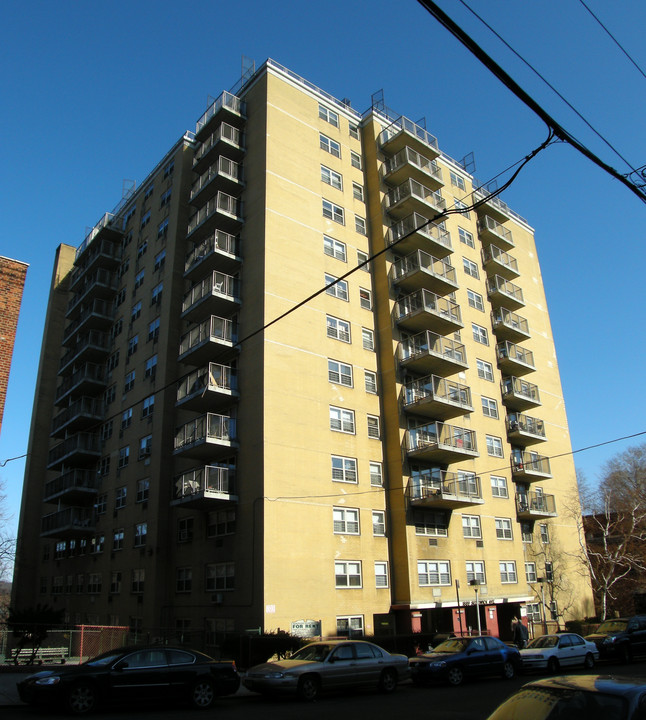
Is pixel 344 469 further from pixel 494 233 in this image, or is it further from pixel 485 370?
pixel 494 233

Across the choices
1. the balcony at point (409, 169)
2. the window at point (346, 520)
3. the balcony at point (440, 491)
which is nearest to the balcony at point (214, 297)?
the window at point (346, 520)

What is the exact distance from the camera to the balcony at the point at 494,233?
42031 millimetres

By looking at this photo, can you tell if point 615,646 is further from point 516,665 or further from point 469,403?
point 469,403

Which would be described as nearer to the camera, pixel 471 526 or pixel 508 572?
pixel 471 526

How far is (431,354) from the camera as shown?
30875 mm

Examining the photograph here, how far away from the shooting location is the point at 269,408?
2591cm

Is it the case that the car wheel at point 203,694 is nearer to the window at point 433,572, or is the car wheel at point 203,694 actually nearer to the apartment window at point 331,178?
the window at point 433,572

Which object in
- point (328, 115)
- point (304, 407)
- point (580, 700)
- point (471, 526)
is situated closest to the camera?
point (580, 700)

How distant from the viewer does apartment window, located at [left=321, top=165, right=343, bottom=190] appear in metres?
33.3

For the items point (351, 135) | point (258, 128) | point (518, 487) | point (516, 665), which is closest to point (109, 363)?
point (258, 128)

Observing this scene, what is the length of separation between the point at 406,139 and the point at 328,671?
97.6 ft

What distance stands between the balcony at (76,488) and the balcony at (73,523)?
3.35 ft

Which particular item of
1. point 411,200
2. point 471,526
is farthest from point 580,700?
point 411,200

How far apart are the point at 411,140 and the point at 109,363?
24.6m
